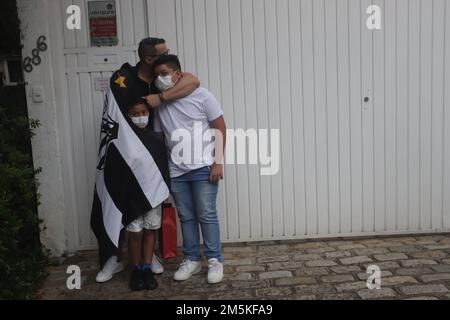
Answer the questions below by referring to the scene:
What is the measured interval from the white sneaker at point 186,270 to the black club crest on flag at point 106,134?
1.12 m

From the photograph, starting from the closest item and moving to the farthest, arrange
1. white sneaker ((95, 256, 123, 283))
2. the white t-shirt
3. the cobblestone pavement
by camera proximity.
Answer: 1. the cobblestone pavement
2. the white t-shirt
3. white sneaker ((95, 256, 123, 283))

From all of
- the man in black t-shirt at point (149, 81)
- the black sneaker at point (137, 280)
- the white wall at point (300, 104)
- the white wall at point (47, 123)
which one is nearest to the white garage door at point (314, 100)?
the white wall at point (300, 104)

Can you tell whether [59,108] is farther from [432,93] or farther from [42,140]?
[432,93]

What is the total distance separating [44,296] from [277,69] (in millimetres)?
3023

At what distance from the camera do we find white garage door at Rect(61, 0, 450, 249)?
5262 mm

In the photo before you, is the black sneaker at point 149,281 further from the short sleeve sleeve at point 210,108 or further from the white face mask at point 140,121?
the short sleeve sleeve at point 210,108

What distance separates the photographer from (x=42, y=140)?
17.1 feet

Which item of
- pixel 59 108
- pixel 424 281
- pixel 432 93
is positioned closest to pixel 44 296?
pixel 59 108

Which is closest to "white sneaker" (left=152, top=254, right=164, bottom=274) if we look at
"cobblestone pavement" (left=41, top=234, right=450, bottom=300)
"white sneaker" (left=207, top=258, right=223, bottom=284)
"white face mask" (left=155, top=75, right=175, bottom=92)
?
"cobblestone pavement" (left=41, top=234, right=450, bottom=300)

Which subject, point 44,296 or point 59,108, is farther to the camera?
point 59,108

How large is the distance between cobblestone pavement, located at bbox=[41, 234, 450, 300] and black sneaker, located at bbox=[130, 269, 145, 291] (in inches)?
2.0

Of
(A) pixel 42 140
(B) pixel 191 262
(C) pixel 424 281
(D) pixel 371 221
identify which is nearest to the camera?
(C) pixel 424 281

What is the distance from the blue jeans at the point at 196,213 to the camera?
4.62 meters

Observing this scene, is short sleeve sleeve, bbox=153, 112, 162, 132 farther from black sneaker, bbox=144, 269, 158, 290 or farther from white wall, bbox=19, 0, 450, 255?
black sneaker, bbox=144, 269, 158, 290
